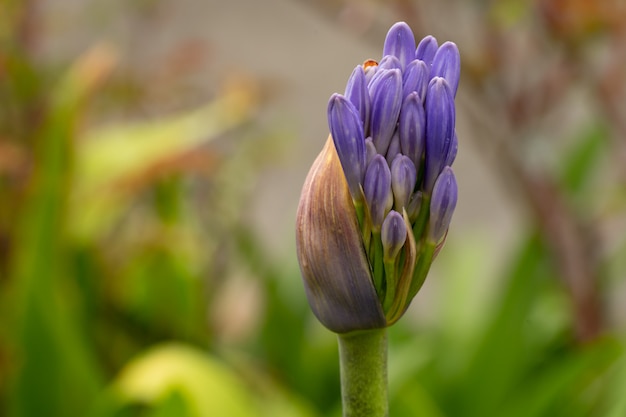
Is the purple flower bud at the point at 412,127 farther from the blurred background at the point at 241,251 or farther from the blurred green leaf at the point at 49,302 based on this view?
the blurred green leaf at the point at 49,302

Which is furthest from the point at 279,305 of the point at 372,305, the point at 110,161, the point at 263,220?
the point at 263,220

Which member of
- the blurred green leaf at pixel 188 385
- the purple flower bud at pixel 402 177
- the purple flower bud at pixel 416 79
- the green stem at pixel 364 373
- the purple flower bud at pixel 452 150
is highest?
the purple flower bud at pixel 416 79

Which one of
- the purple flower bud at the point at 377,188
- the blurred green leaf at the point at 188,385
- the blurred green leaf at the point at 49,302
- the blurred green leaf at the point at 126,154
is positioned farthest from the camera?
the blurred green leaf at the point at 126,154

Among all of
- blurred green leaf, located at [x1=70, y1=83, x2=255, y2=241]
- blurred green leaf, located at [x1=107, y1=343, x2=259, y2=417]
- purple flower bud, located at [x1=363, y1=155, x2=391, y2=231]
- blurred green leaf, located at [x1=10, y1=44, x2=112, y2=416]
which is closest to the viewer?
purple flower bud, located at [x1=363, y1=155, x2=391, y2=231]

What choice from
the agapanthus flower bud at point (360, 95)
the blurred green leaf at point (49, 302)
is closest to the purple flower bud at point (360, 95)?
the agapanthus flower bud at point (360, 95)

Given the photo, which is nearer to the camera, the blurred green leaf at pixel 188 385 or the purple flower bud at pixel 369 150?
the purple flower bud at pixel 369 150

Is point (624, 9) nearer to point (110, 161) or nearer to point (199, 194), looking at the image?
point (110, 161)

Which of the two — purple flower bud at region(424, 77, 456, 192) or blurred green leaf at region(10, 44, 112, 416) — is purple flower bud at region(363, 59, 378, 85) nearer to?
purple flower bud at region(424, 77, 456, 192)

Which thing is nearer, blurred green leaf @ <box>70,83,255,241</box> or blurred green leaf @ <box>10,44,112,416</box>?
blurred green leaf @ <box>10,44,112,416</box>

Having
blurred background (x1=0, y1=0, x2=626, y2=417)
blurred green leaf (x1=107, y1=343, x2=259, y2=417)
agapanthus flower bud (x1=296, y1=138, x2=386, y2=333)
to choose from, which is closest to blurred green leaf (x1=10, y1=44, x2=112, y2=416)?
blurred background (x1=0, y1=0, x2=626, y2=417)
